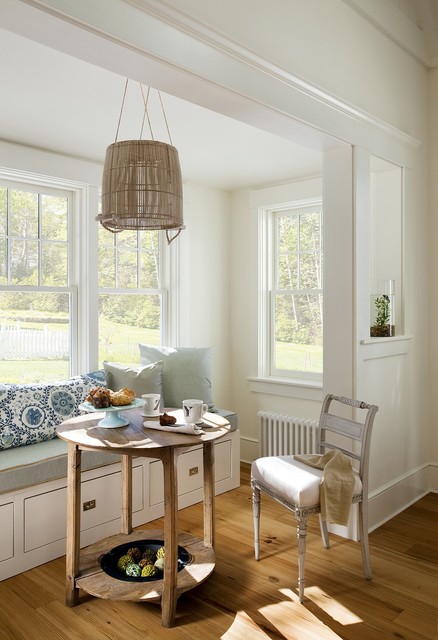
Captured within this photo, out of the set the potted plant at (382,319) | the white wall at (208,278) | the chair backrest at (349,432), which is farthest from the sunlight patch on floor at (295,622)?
the white wall at (208,278)

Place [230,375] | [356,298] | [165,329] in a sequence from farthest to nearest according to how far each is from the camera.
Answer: [230,375] < [165,329] < [356,298]

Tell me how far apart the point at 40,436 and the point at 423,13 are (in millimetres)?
3680

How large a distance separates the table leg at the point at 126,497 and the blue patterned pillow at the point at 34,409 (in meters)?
0.58

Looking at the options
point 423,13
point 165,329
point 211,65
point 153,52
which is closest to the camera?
point 153,52

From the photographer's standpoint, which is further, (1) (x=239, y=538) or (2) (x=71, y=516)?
(1) (x=239, y=538)

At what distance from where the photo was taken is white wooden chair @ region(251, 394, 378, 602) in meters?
2.39

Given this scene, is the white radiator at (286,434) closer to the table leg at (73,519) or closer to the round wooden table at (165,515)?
the round wooden table at (165,515)

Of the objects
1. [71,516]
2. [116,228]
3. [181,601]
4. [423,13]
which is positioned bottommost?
[181,601]

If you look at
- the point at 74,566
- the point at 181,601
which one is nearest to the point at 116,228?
the point at 74,566

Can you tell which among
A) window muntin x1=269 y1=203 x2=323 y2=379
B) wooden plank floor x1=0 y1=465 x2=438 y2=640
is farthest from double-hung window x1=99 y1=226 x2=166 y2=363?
wooden plank floor x1=0 y1=465 x2=438 y2=640

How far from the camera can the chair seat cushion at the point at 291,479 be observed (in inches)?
94.7

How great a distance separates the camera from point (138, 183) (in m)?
2.28

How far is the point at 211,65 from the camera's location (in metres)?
2.13

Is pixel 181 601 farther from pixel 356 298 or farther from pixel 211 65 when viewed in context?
pixel 211 65
